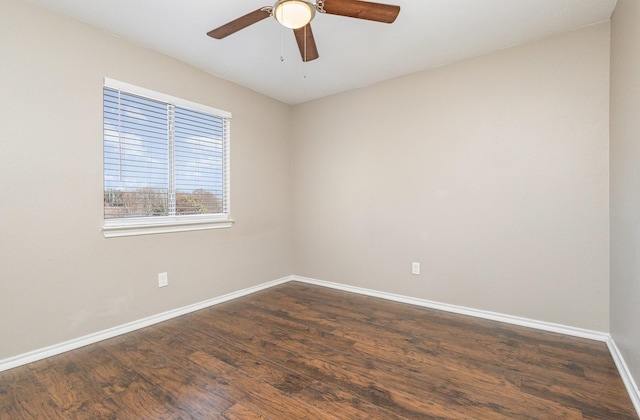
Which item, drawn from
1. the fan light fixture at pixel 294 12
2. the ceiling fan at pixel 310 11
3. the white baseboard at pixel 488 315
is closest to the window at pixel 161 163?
the ceiling fan at pixel 310 11

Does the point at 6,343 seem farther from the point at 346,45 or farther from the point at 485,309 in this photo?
the point at 485,309

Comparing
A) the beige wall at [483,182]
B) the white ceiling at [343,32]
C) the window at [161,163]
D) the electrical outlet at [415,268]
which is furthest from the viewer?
the electrical outlet at [415,268]

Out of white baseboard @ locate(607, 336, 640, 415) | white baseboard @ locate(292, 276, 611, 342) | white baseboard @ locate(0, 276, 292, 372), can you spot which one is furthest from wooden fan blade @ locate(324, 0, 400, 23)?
white baseboard @ locate(0, 276, 292, 372)

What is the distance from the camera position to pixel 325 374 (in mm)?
1799

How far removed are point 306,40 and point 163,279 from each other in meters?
2.33

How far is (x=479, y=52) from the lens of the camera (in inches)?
102

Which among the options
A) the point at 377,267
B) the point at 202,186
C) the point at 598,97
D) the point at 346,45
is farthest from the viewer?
the point at 377,267

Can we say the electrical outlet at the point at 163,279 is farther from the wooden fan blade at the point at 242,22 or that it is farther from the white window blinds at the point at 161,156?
the wooden fan blade at the point at 242,22

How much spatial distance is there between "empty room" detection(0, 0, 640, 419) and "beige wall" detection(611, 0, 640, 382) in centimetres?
2

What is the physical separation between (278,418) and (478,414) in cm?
100

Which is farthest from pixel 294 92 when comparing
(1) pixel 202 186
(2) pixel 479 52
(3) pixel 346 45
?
(2) pixel 479 52

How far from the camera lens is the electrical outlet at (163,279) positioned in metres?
2.64

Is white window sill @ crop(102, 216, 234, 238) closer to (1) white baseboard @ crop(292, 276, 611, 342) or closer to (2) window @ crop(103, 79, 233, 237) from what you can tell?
(2) window @ crop(103, 79, 233, 237)

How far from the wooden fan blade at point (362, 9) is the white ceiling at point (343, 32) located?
45cm
